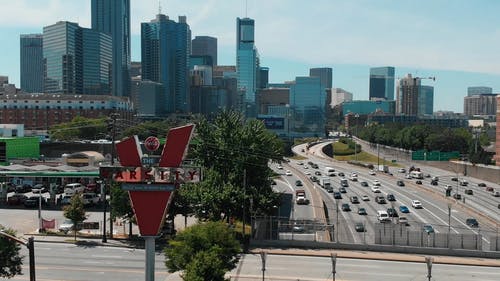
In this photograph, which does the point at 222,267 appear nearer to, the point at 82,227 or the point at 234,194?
the point at 234,194

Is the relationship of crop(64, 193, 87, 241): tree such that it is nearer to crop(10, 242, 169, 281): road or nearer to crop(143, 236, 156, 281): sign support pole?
crop(10, 242, 169, 281): road

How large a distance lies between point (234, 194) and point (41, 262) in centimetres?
1760

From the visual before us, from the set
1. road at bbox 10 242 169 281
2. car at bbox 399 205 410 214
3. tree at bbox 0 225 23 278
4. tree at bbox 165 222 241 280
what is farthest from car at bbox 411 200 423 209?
tree at bbox 0 225 23 278

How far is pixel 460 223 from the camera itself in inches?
2881

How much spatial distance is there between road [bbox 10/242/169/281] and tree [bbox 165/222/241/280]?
9.45 metres

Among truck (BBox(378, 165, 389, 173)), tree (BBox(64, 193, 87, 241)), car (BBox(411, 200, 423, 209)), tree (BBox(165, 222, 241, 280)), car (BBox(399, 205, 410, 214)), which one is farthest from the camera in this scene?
truck (BBox(378, 165, 389, 173))

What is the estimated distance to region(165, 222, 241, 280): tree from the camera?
27547 mm

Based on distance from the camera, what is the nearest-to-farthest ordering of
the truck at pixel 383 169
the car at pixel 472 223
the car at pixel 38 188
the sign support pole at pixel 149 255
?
the sign support pole at pixel 149 255 < the car at pixel 472 223 < the car at pixel 38 188 < the truck at pixel 383 169

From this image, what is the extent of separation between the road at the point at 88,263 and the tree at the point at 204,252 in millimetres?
9448

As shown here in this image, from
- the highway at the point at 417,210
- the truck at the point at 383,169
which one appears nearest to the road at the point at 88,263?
the highway at the point at 417,210

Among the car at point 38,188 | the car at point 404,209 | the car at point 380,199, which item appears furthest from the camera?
the car at point 380,199

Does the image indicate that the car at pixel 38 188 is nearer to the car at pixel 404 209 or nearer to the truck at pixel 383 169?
the car at pixel 404 209

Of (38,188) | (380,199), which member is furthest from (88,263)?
(380,199)

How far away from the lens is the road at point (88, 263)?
3862 centimetres
